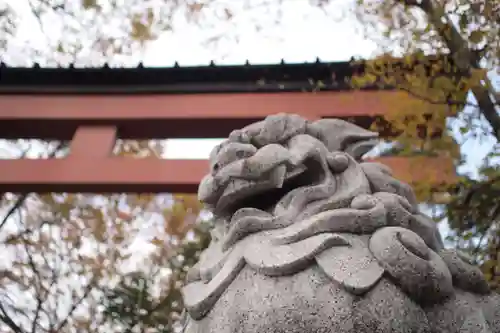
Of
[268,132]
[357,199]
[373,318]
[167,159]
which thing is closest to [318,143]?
[268,132]

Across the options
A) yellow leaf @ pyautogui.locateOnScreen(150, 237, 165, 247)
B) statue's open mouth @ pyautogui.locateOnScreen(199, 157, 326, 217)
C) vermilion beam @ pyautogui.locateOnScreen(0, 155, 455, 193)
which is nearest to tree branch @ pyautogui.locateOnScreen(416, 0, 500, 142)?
vermilion beam @ pyautogui.locateOnScreen(0, 155, 455, 193)

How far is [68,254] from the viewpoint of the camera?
789 centimetres

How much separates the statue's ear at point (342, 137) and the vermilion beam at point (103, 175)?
11.6 ft

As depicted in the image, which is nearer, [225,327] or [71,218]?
[225,327]

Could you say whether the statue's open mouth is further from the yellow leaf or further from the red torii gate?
the yellow leaf

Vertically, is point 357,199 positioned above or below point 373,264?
above

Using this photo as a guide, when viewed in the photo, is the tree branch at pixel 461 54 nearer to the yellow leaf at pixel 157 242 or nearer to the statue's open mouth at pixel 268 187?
the statue's open mouth at pixel 268 187

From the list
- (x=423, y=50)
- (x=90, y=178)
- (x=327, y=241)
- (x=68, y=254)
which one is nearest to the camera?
(x=327, y=241)

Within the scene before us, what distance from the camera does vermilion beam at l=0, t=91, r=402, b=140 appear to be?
5734 mm

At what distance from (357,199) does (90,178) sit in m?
4.49

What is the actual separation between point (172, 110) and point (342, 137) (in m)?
4.16

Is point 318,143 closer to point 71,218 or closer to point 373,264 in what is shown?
point 373,264

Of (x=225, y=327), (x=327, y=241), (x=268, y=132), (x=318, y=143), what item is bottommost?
(x=225, y=327)

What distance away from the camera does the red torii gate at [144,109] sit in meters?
5.53
